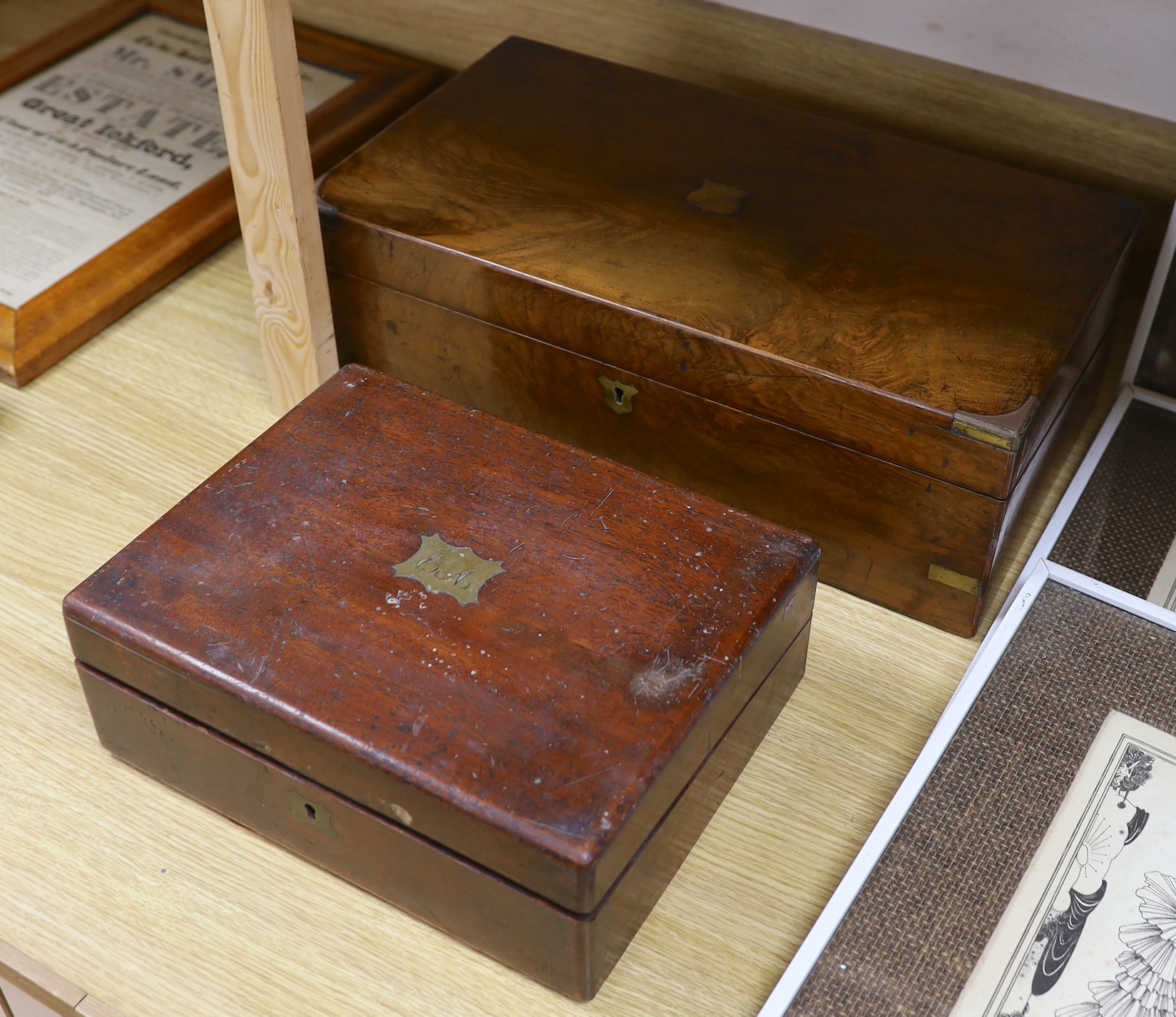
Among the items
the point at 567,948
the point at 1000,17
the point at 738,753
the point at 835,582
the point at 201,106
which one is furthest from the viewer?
the point at 201,106

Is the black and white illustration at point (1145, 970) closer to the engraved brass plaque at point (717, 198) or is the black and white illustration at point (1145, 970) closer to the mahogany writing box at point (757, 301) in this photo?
the mahogany writing box at point (757, 301)

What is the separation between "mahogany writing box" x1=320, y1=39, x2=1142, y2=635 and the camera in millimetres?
765

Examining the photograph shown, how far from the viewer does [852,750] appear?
0.77 meters

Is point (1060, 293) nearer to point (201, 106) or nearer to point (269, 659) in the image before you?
point (269, 659)

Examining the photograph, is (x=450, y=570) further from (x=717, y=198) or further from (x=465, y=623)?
(x=717, y=198)

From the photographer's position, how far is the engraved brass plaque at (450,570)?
0.68 m

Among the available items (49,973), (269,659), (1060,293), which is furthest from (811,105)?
(49,973)

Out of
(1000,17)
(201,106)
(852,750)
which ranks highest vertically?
(1000,17)

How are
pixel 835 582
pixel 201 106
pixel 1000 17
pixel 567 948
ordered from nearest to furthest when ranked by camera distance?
1. pixel 567 948
2. pixel 835 582
3. pixel 1000 17
4. pixel 201 106

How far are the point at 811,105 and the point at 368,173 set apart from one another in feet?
1.22

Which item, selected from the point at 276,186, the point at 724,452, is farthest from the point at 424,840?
the point at 276,186

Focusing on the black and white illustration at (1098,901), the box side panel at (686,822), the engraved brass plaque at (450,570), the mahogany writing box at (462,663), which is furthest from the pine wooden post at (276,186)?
the black and white illustration at (1098,901)

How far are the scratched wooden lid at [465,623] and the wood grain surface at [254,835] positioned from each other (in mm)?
86

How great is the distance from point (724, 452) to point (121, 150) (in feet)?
2.06
